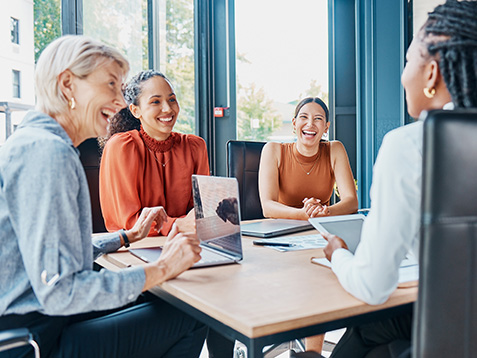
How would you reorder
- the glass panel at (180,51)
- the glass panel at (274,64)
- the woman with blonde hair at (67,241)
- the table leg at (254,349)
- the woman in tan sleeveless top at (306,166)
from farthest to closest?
1. the glass panel at (274,64)
2. the glass panel at (180,51)
3. the woman in tan sleeveless top at (306,166)
4. the woman with blonde hair at (67,241)
5. the table leg at (254,349)

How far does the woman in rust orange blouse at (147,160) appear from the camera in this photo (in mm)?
1872

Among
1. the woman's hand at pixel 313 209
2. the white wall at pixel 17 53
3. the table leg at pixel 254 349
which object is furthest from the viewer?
the white wall at pixel 17 53

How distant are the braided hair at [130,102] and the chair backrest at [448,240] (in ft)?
5.38

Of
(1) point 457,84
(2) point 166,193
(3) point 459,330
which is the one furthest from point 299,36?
(3) point 459,330

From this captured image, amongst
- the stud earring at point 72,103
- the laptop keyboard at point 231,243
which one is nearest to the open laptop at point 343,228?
the laptop keyboard at point 231,243

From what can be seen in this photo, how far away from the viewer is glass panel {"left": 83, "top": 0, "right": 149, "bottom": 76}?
3373 mm

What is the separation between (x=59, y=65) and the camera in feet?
3.66

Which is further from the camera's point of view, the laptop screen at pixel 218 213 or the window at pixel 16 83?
the window at pixel 16 83

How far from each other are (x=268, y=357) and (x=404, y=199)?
1675 mm

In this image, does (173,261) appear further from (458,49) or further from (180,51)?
(180,51)

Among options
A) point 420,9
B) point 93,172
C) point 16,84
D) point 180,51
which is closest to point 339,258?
point 93,172

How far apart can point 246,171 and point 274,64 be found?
2.01 m

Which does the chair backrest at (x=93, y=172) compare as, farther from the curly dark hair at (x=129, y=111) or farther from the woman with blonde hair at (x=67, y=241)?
the woman with blonde hair at (x=67, y=241)

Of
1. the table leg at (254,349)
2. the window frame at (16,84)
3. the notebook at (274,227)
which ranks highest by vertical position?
the window frame at (16,84)
